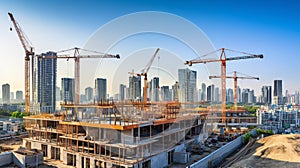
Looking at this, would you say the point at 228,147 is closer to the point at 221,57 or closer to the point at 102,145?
the point at 102,145

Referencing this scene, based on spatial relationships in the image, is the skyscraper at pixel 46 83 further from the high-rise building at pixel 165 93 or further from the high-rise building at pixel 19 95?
the high-rise building at pixel 19 95

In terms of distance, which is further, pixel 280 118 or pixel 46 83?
pixel 46 83

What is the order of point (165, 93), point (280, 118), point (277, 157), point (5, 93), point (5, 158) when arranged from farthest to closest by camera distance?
point (5, 93), point (280, 118), point (165, 93), point (277, 157), point (5, 158)

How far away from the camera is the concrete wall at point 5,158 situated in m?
9.32

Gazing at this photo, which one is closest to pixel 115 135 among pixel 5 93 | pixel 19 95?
pixel 5 93

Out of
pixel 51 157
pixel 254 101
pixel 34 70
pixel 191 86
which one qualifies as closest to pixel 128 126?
pixel 51 157

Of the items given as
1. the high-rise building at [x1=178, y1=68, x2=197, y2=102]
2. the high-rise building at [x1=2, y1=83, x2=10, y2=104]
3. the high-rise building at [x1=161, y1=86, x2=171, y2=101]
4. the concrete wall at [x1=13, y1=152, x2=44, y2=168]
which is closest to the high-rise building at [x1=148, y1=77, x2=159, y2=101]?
the high-rise building at [x1=161, y1=86, x2=171, y2=101]

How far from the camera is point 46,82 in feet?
106

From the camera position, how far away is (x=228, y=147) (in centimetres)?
1155

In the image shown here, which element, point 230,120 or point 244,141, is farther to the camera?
point 230,120

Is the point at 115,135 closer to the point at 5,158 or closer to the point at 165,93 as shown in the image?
the point at 5,158

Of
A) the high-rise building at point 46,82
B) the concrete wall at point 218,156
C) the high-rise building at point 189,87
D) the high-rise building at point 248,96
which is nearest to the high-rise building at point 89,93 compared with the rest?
the concrete wall at point 218,156

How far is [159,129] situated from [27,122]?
A: 24.1 feet

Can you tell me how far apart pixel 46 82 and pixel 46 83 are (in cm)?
20
